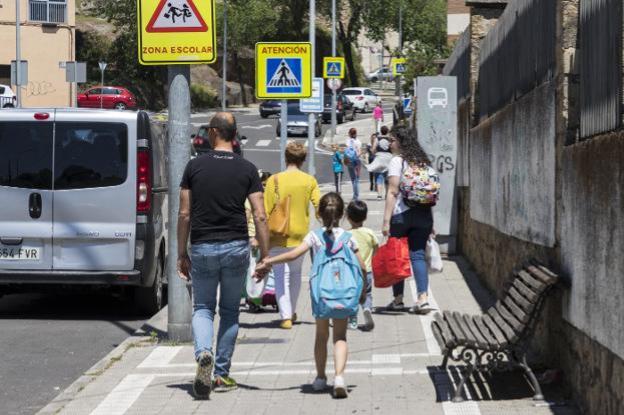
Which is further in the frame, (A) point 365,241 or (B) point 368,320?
(B) point 368,320

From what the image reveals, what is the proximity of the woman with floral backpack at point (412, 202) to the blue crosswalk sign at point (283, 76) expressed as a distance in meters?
5.07

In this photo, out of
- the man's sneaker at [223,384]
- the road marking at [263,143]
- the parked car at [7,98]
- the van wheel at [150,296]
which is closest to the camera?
the man's sneaker at [223,384]

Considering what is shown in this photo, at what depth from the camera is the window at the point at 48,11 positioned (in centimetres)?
6191

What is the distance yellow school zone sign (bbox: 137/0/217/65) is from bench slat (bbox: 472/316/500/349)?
345cm

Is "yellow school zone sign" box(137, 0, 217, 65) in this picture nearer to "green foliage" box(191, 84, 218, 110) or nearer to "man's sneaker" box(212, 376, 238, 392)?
"man's sneaker" box(212, 376, 238, 392)

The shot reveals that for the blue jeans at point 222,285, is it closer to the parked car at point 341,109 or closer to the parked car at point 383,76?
the parked car at point 341,109

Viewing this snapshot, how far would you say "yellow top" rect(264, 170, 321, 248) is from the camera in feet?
38.9

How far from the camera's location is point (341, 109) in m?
67.4

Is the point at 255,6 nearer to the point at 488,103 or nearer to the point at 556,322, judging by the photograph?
the point at 488,103

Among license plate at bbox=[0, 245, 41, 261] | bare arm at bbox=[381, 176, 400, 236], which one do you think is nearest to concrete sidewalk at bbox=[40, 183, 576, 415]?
bare arm at bbox=[381, 176, 400, 236]

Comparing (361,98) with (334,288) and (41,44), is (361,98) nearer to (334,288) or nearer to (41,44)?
(41,44)

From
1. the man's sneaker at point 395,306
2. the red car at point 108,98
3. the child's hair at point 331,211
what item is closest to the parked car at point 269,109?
the red car at point 108,98

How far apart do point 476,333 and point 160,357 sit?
9.88ft

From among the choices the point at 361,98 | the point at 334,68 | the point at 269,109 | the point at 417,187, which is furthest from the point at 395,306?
the point at 361,98
